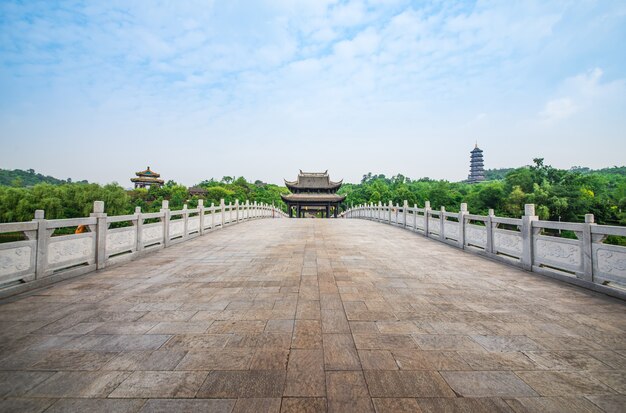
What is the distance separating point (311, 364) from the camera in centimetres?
219

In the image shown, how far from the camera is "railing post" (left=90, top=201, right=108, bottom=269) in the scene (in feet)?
17.6

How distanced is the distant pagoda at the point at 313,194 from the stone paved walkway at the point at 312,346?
99.0 ft

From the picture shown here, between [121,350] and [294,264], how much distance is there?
3557 millimetres

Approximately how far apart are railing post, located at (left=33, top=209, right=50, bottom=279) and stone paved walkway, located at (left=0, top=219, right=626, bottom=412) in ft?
1.42

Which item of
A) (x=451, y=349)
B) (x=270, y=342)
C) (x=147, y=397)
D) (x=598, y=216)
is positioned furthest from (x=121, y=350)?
(x=598, y=216)

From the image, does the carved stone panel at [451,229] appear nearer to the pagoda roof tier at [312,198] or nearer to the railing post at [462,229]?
the railing post at [462,229]

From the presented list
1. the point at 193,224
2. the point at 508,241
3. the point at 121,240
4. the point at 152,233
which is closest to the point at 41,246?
the point at 121,240

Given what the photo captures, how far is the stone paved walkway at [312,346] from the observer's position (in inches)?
72.5

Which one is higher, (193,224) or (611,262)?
(193,224)

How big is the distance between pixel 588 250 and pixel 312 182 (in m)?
34.7

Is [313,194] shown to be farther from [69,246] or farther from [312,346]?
[312,346]

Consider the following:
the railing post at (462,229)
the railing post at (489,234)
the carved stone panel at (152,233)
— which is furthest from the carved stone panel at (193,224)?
the railing post at (489,234)

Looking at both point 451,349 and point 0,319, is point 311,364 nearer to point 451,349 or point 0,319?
point 451,349

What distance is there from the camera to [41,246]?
429 centimetres
